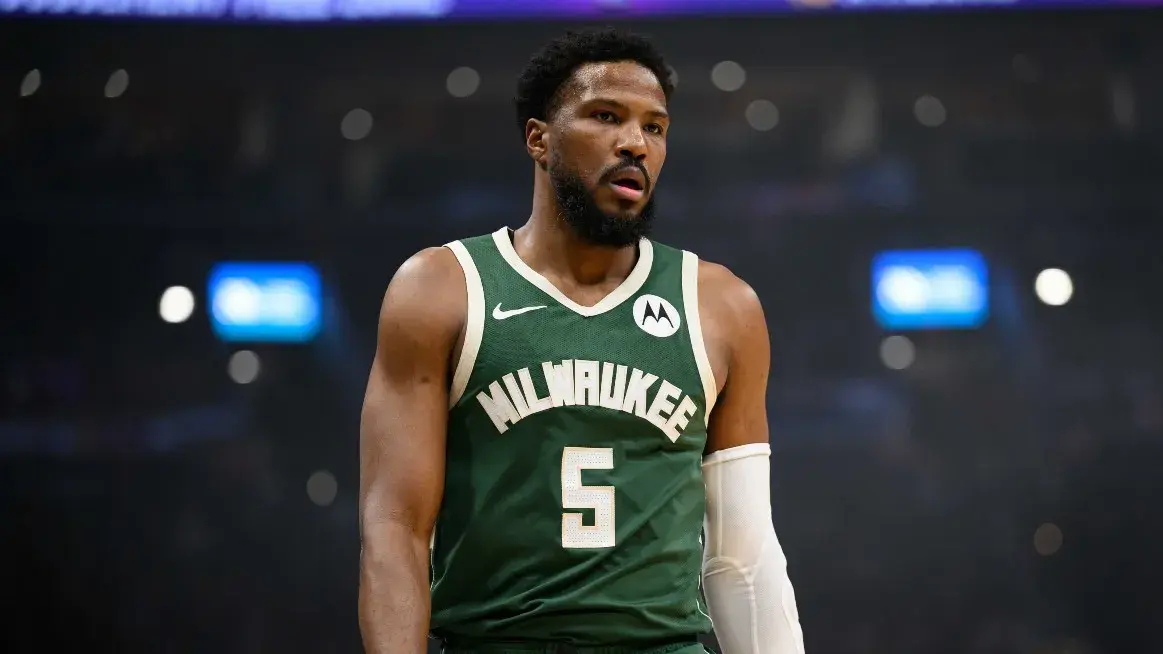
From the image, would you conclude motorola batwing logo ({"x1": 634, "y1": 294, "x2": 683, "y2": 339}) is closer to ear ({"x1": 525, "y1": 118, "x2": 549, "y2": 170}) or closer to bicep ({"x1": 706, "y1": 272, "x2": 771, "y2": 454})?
bicep ({"x1": 706, "y1": 272, "x2": 771, "y2": 454})

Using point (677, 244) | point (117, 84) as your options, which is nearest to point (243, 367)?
point (117, 84)

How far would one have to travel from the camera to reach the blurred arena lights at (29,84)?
4.75 m

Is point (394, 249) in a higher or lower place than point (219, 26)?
lower

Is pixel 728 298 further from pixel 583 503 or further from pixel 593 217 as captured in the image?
pixel 583 503

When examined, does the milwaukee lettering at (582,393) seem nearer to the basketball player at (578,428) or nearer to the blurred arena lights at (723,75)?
the basketball player at (578,428)

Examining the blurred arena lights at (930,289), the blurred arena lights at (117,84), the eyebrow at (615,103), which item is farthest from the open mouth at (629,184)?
the blurred arena lights at (117,84)

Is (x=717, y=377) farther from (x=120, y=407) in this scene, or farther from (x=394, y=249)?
(x=120, y=407)

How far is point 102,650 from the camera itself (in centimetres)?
463

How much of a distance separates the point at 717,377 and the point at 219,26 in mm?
3429

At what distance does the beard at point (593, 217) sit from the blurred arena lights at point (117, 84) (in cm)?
324

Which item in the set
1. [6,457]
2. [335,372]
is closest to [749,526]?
[335,372]

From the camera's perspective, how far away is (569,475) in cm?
189

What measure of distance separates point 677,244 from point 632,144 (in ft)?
8.88

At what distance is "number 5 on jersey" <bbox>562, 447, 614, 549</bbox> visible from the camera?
1871 mm
